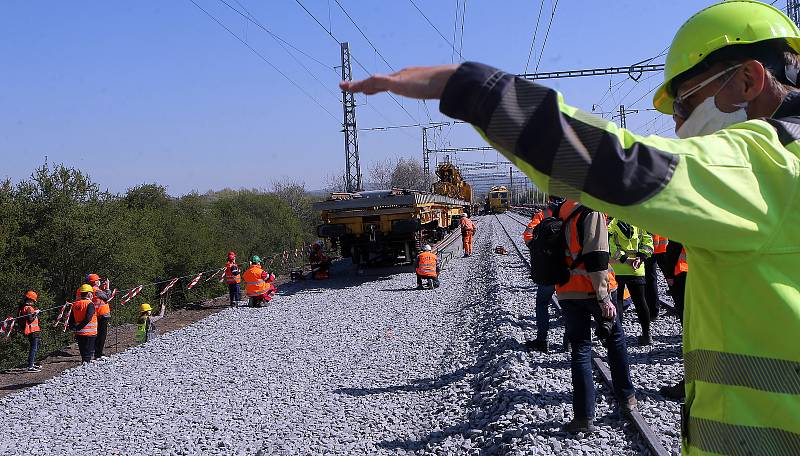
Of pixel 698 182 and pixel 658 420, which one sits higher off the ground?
pixel 698 182

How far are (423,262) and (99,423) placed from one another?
9634 mm

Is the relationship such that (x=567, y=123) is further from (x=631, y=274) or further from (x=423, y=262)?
(x=423, y=262)

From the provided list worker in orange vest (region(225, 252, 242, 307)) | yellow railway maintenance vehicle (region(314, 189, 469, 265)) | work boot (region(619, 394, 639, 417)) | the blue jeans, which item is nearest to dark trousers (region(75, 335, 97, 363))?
worker in orange vest (region(225, 252, 242, 307))

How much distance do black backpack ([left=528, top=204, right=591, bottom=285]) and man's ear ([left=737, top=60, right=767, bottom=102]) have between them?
363 centimetres

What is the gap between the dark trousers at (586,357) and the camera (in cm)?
491

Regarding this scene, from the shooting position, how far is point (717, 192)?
3.55ft

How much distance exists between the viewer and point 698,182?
1.08 metres

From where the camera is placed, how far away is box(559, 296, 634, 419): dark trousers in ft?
16.1

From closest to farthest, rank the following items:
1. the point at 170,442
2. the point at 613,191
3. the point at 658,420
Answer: the point at 613,191 → the point at 658,420 → the point at 170,442

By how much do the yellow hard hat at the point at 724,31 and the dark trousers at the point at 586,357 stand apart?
3.68m

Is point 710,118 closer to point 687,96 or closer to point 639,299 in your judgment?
point 687,96

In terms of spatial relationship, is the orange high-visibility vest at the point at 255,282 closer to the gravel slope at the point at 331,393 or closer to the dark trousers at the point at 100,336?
the gravel slope at the point at 331,393

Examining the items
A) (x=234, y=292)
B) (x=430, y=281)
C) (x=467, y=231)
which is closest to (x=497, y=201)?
(x=467, y=231)

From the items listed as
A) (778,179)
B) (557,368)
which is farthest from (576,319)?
(778,179)
